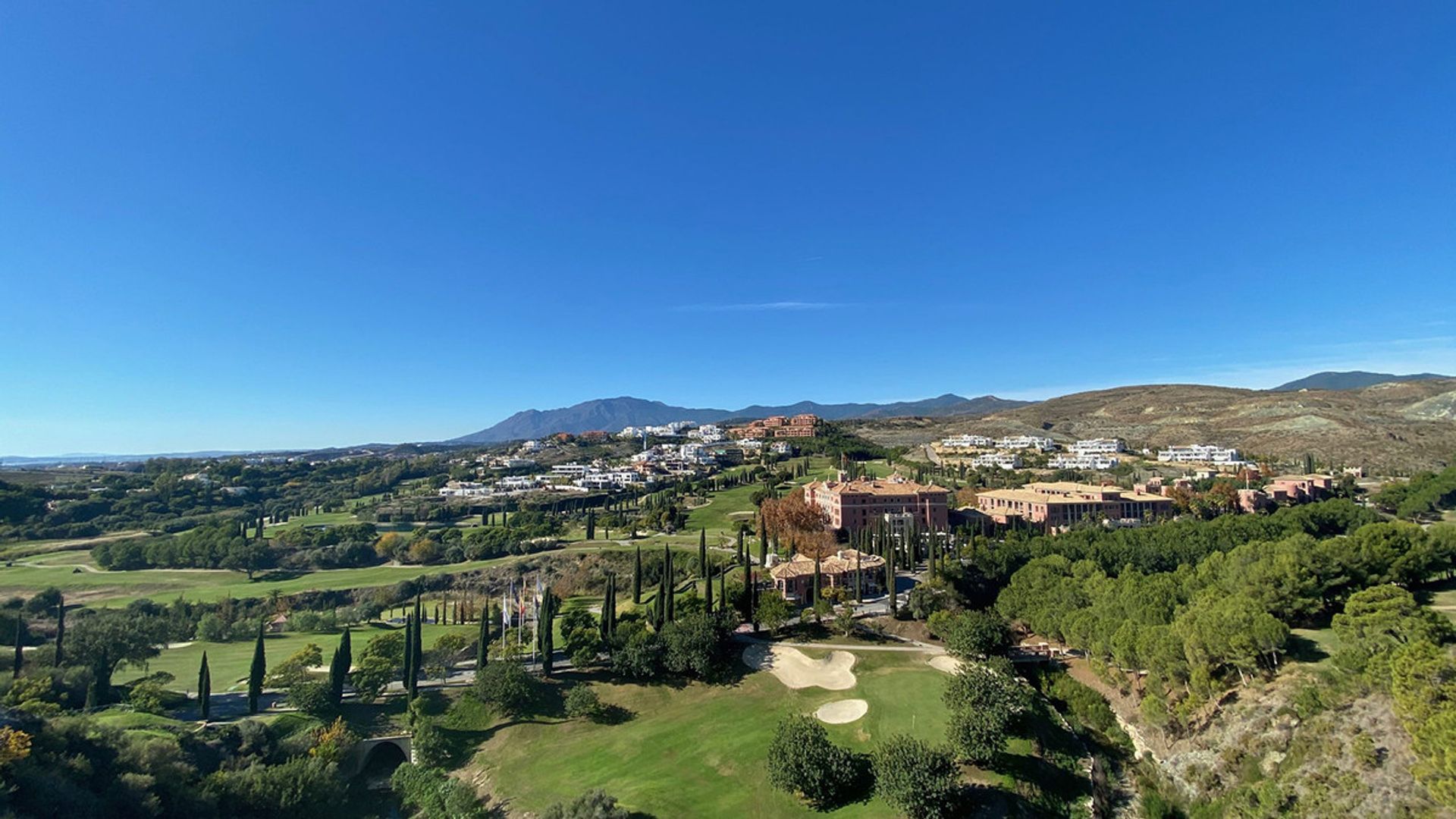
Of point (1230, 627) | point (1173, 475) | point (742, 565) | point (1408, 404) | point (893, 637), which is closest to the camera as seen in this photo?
point (1230, 627)

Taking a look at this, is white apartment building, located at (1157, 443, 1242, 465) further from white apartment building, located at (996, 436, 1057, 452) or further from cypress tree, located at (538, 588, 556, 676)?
cypress tree, located at (538, 588, 556, 676)

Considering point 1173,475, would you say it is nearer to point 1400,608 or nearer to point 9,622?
point 1400,608

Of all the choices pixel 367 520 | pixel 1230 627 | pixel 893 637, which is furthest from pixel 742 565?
pixel 367 520

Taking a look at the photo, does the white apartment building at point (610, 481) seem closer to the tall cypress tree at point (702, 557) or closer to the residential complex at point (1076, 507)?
the tall cypress tree at point (702, 557)

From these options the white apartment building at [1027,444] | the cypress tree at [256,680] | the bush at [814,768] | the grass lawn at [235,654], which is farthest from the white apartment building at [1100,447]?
the cypress tree at [256,680]

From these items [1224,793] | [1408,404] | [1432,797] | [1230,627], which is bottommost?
[1224,793]

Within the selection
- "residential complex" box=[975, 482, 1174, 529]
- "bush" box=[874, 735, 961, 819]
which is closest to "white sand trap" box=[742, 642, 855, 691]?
"bush" box=[874, 735, 961, 819]
